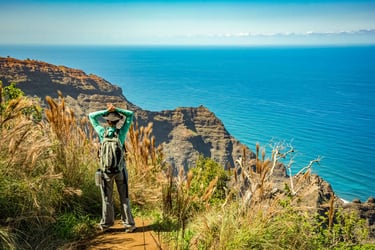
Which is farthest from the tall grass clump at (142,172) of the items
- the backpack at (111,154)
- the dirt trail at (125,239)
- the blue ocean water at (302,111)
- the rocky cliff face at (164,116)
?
the rocky cliff face at (164,116)

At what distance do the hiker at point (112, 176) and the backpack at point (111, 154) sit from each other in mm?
30

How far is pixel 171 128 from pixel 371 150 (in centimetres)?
5077

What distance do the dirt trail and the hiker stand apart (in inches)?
3.9

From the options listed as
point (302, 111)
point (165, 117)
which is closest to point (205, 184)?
point (165, 117)

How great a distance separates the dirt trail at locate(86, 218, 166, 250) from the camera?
168 inches

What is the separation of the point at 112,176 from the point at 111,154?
1.09 feet

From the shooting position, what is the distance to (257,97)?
477ft

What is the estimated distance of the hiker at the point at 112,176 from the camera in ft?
14.7

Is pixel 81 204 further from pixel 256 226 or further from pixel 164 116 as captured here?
pixel 164 116

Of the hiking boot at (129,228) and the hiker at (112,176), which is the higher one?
the hiker at (112,176)

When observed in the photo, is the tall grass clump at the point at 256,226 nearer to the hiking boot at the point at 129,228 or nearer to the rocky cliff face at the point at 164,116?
the hiking boot at the point at 129,228

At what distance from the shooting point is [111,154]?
14.3 ft

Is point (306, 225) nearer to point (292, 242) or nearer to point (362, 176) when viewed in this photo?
point (292, 242)

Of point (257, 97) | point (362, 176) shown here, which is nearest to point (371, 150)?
point (362, 176)
